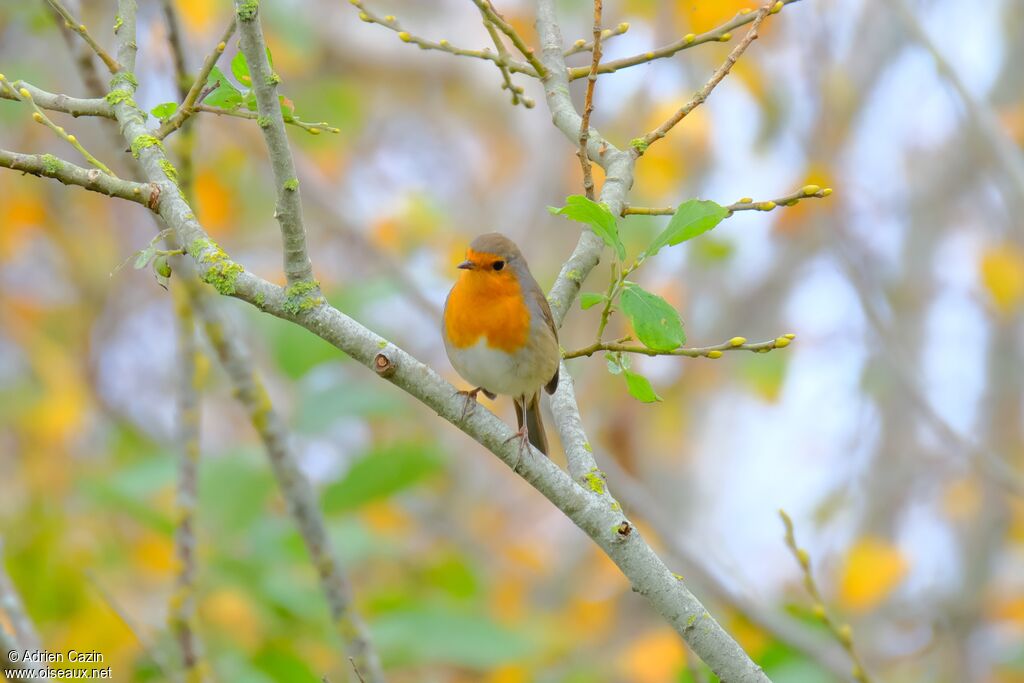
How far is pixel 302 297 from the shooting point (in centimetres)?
162

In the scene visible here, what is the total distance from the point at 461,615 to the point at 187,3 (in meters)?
3.19

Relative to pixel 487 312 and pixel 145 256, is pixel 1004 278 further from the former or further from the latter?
pixel 145 256

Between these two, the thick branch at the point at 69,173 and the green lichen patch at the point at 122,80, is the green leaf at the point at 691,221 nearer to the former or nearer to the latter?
the thick branch at the point at 69,173

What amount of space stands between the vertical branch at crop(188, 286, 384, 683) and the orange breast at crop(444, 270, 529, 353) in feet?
1.76

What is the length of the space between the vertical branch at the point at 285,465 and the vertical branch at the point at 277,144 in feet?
3.68

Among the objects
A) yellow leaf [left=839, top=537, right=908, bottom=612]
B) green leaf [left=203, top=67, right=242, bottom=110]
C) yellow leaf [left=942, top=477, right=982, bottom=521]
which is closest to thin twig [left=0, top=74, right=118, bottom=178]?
green leaf [left=203, top=67, right=242, bottom=110]

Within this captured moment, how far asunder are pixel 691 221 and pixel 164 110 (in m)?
0.96

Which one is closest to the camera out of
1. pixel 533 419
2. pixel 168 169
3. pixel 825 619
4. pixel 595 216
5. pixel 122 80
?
pixel 595 216

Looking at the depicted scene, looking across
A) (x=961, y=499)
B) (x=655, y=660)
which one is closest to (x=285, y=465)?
(x=655, y=660)

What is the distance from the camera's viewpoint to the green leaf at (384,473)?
12.1 ft

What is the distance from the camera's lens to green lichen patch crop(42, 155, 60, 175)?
1.49 meters

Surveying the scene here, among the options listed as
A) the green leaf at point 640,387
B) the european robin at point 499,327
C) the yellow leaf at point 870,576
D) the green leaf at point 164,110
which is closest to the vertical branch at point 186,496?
the european robin at point 499,327

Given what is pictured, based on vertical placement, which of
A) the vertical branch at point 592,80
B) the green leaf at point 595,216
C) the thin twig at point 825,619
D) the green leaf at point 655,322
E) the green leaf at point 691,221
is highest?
the vertical branch at point 592,80

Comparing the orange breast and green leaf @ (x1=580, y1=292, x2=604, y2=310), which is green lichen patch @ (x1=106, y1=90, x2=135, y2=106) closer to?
green leaf @ (x1=580, y1=292, x2=604, y2=310)
